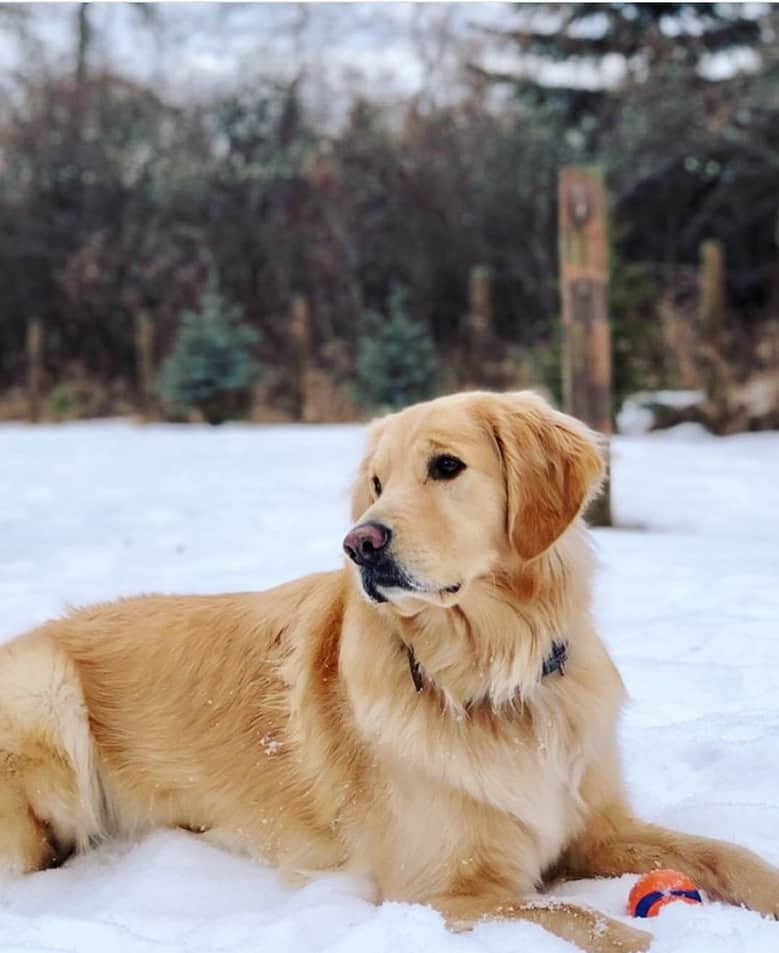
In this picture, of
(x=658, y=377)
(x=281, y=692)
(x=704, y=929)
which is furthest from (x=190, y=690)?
(x=658, y=377)

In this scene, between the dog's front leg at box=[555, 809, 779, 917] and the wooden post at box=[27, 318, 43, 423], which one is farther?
the wooden post at box=[27, 318, 43, 423]

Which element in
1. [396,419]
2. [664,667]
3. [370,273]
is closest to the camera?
[396,419]

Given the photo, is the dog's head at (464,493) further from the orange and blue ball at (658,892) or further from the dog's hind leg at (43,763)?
the dog's hind leg at (43,763)

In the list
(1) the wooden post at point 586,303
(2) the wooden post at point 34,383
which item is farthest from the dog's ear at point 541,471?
(2) the wooden post at point 34,383

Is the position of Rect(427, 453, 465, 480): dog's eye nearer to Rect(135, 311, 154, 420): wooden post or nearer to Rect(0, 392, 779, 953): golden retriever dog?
Rect(0, 392, 779, 953): golden retriever dog

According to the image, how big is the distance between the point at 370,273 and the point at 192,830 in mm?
16012

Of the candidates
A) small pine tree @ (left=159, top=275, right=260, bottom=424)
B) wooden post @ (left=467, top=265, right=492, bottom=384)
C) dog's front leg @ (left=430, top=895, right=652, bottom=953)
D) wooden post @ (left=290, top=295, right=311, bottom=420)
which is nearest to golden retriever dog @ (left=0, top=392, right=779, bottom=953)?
dog's front leg @ (left=430, top=895, right=652, bottom=953)

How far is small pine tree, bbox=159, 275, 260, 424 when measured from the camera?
14.7m

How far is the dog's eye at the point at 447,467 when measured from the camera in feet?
8.71

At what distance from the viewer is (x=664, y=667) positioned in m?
3.97

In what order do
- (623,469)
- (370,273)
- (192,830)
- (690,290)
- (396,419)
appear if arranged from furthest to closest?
(370,273) → (690,290) → (623,469) → (192,830) → (396,419)

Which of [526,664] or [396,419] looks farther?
[396,419]

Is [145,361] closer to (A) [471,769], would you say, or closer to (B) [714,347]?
(B) [714,347]

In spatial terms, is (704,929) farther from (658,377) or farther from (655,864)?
(658,377)
